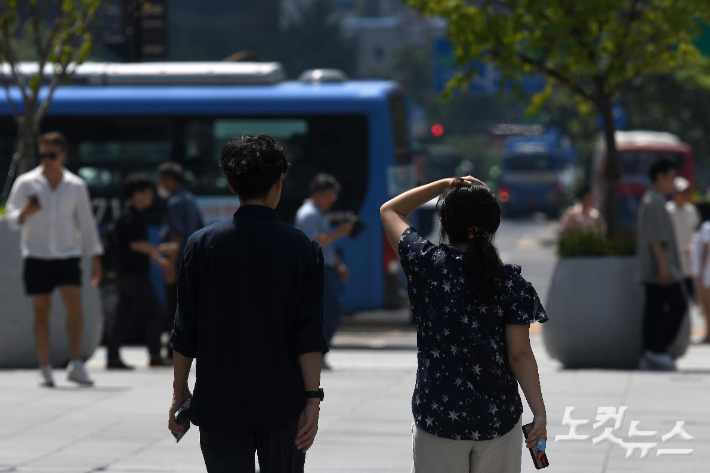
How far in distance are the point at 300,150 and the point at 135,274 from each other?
452cm

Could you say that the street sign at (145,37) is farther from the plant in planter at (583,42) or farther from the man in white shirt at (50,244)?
the man in white shirt at (50,244)

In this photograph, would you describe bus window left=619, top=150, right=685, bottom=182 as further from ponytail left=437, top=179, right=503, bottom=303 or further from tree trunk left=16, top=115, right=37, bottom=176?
ponytail left=437, top=179, right=503, bottom=303

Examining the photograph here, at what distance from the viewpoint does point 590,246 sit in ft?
30.5

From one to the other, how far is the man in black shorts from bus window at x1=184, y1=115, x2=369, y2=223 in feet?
13.0

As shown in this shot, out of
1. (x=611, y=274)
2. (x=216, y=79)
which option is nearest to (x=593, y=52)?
(x=611, y=274)

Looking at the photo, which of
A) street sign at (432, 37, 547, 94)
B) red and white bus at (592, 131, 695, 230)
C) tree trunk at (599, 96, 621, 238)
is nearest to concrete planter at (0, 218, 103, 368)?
tree trunk at (599, 96, 621, 238)

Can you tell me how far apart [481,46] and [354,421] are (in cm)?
530

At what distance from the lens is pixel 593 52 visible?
35.0 feet

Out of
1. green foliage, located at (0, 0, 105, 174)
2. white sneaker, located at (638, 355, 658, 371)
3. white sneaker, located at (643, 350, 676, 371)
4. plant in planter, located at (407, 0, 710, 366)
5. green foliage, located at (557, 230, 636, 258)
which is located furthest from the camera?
plant in planter, located at (407, 0, 710, 366)

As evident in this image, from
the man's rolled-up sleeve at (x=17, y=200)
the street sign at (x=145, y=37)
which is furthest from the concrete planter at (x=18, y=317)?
the street sign at (x=145, y=37)

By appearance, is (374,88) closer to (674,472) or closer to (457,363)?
(674,472)

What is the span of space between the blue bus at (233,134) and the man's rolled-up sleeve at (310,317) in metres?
10.1

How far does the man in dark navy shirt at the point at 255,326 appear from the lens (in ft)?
10.8

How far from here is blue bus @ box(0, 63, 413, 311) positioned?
1361 centimetres
